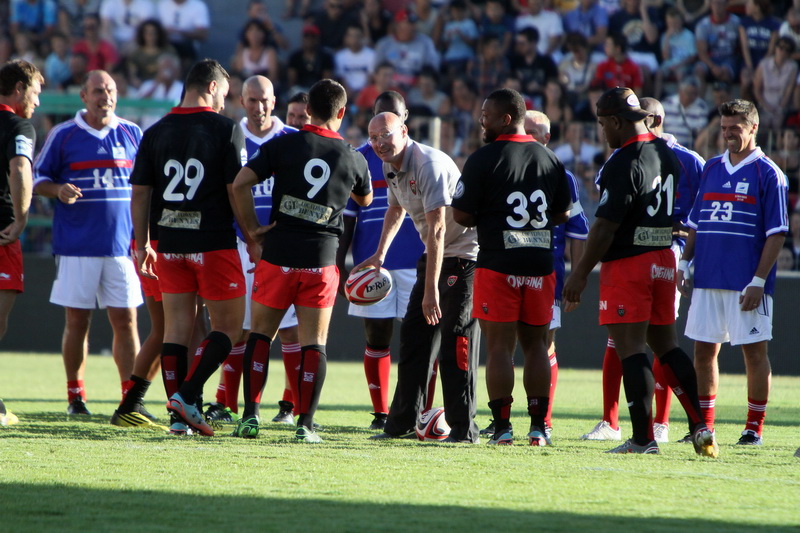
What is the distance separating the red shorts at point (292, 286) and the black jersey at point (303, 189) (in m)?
0.04

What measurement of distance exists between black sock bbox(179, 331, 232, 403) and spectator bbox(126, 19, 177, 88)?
1278 centimetres

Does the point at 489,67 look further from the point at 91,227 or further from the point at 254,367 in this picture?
the point at 254,367

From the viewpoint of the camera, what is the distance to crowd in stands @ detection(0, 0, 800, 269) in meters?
15.0

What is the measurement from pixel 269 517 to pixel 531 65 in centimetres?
1385

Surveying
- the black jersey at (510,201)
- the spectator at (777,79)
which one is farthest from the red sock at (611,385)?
the spectator at (777,79)

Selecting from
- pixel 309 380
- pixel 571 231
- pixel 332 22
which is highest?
pixel 332 22

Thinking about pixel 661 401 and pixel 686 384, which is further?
pixel 661 401

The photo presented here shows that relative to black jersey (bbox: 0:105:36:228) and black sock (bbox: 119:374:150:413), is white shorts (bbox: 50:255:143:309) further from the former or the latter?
black sock (bbox: 119:374:150:413)

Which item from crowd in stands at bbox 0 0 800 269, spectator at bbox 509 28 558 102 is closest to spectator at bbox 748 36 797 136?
crowd in stands at bbox 0 0 800 269

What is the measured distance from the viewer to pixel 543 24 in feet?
58.3

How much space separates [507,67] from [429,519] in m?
13.8

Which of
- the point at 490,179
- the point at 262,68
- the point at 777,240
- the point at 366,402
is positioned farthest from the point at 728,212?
the point at 262,68

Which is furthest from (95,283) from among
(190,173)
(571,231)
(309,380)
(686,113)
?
(686,113)

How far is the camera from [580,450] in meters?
6.36
